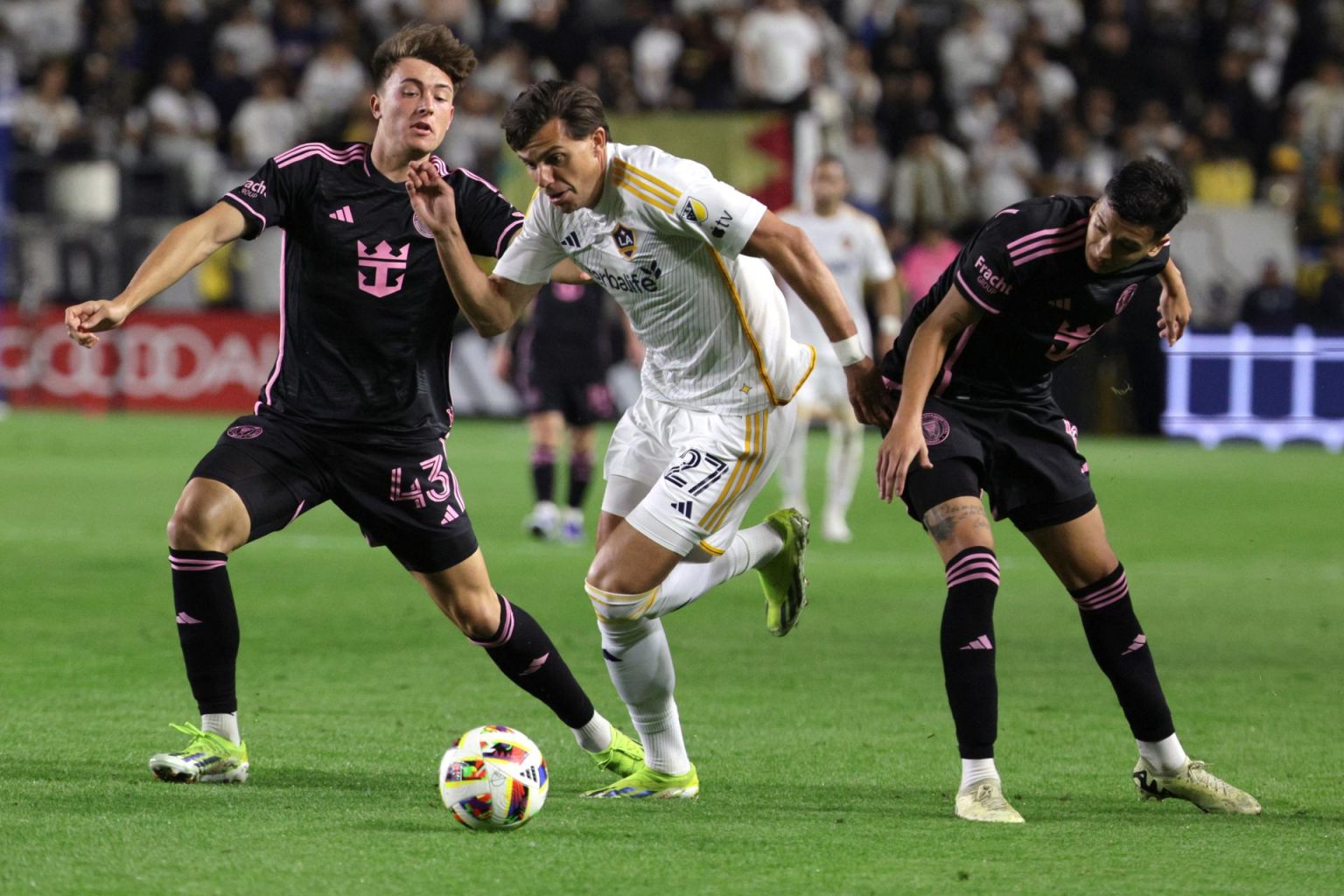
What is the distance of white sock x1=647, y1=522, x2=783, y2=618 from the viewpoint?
5.82 m

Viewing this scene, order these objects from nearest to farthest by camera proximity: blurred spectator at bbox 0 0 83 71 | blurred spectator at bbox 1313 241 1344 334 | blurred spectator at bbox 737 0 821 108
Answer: blurred spectator at bbox 1313 241 1344 334 → blurred spectator at bbox 737 0 821 108 → blurred spectator at bbox 0 0 83 71

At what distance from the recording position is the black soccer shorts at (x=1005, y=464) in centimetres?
568

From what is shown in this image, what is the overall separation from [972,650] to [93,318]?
253cm

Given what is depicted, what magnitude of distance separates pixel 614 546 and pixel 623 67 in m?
16.5

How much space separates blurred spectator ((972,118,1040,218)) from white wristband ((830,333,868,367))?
15898 mm

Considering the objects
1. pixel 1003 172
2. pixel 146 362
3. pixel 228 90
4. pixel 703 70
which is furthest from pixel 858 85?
pixel 146 362

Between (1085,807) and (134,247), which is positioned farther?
(134,247)

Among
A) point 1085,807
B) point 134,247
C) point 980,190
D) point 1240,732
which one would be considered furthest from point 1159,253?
point 134,247

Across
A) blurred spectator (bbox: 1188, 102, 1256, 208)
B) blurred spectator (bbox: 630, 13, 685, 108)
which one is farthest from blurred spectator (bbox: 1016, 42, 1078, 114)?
blurred spectator (bbox: 630, 13, 685, 108)

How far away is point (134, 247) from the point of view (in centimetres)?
2209

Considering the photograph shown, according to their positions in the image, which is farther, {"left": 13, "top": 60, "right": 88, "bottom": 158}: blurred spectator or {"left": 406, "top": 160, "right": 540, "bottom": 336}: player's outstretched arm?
{"left": 13, "top": 60, "right": 88, "bottom": 158}: blurred spectator

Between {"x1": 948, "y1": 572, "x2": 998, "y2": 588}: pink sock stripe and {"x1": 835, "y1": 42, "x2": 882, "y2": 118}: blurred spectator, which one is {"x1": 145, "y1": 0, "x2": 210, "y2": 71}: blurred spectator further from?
{"x1": 948, "y1": 572, "x2": 998, "y2": 588}: pink sock stripe

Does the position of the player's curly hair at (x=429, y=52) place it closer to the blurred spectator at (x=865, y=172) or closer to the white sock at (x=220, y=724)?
the white sock at (x=220, y=724)

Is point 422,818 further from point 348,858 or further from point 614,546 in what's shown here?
point 614,546
